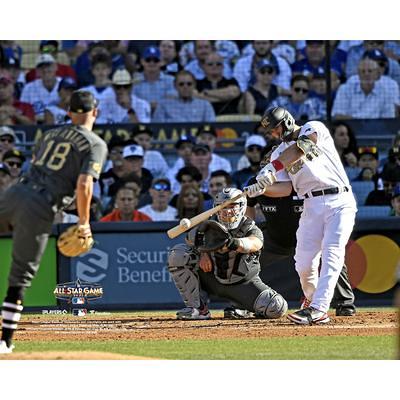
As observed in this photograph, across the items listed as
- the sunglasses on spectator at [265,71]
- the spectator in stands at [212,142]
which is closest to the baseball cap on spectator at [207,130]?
the spectator in stands at [212,142]

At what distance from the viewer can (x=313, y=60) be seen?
49.4ft

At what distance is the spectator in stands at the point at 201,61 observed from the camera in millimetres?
15195

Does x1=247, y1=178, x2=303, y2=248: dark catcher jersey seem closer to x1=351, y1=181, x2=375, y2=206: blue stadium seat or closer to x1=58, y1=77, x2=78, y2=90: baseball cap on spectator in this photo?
x1=351, y1=181, x2=375, y2=206: blue stadium seat

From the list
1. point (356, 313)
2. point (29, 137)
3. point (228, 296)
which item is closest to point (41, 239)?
point (228, 296)

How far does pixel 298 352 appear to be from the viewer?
7352 mm

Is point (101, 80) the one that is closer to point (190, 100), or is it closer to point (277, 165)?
point (190, 100)

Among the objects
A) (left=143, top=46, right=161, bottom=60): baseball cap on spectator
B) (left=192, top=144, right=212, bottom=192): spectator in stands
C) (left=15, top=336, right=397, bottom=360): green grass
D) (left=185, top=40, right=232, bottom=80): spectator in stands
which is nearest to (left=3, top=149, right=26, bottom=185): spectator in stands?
(left=192, top=144, right=212, bottom=192): spectator in stands

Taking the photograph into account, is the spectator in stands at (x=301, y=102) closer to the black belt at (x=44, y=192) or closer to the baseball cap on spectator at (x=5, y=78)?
the baseball cap on spectator at (x=5, y=78)

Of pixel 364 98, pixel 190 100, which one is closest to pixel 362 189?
pixel 364 98

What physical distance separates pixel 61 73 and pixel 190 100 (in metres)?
2.12

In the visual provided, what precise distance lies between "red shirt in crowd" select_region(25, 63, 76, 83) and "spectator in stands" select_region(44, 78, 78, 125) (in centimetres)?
34

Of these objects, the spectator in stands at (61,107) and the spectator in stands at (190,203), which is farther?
the spectator in stands at (61,107)

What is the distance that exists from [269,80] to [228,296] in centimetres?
544

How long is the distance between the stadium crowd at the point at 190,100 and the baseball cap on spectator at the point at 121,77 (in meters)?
0.02
